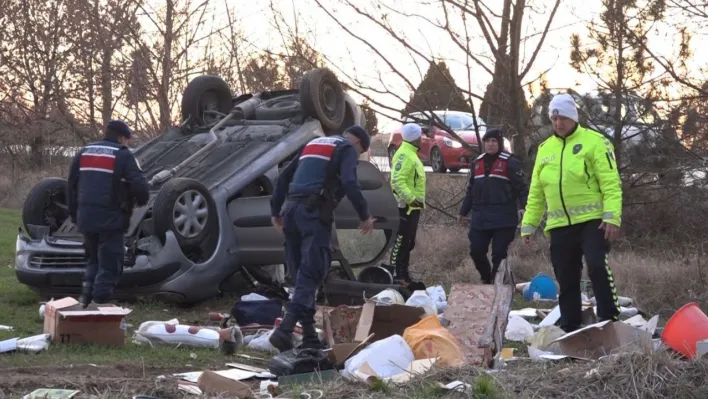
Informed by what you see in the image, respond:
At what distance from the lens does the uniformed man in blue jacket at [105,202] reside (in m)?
8.27

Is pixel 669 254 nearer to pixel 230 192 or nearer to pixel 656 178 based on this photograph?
pixel 656 178

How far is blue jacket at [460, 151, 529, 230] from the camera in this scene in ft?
30.8

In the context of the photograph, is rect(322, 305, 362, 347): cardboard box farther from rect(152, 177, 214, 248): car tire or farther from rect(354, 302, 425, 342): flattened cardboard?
rect(152, 177, 214, 248): car tire

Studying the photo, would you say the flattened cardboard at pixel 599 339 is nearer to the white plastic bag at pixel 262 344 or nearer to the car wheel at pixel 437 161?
the white plastic bag at pixel 262 344

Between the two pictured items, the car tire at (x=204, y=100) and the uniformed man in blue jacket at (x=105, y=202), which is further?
the car tire at (x=204, y=100)

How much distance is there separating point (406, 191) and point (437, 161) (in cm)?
880

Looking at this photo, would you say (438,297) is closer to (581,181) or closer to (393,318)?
(393,318)

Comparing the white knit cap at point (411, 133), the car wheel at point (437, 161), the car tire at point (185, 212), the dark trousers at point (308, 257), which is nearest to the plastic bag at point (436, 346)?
the dark trousers at point (308, 257)

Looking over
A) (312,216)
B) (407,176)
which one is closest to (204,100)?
(407,176)

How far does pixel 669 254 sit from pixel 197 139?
17.0 feet

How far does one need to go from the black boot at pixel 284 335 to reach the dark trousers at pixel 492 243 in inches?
117

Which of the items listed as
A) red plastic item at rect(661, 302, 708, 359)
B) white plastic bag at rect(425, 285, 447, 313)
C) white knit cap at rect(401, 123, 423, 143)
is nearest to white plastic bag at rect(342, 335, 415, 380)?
red plastic item at rect(661, 302, 708, 359)

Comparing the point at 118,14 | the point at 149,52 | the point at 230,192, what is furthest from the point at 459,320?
the point at 118,14

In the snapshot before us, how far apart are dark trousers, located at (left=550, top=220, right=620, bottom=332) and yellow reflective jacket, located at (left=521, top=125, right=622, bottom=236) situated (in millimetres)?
84
